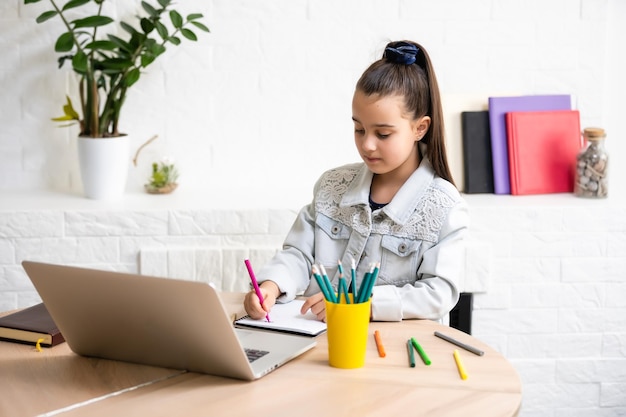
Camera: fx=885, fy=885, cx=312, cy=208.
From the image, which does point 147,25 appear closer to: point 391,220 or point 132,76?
point 132,76

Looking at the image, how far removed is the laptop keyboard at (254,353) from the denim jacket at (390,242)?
0.29 meters

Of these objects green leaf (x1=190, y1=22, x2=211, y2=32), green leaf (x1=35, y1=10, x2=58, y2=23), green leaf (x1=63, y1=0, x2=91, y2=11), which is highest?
green leaf (x1=63, y1=0, x2=91, y2=11)

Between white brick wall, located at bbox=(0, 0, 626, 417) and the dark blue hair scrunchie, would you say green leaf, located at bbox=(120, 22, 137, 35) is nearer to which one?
white brick wall, located at bbox=(0, 0, 626, 417)

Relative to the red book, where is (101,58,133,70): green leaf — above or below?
above

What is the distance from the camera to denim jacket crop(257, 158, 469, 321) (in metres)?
1.82

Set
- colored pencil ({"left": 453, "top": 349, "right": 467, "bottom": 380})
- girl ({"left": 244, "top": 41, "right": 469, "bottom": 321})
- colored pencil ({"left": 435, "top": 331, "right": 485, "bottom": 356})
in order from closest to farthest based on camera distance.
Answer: colored pencil ({"left": 453, "top": 349, "right": 467, "bottom": 380}) < colored pencil ({"left": 435, "top": 331, "right": 485, "bottom": 356}) < girl ({"left": 244, "top": 41, "right": 469, "bottom": 321})

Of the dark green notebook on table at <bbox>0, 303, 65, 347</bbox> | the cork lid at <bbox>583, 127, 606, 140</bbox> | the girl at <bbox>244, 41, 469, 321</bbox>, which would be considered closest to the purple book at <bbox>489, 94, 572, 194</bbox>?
the cork lid at <bbox>583, 127, 606, 140</bbox>

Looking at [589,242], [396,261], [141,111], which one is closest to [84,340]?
[396,261]

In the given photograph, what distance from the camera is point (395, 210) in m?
1.94

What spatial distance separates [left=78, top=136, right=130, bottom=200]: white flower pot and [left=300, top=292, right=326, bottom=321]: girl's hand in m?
1.24

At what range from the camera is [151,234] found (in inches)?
107

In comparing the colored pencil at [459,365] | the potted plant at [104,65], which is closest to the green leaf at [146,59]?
the potted plant at [104,65]

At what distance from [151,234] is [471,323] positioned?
1.05 meters

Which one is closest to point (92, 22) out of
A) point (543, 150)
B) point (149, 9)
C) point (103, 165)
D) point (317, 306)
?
point (149, 9)
